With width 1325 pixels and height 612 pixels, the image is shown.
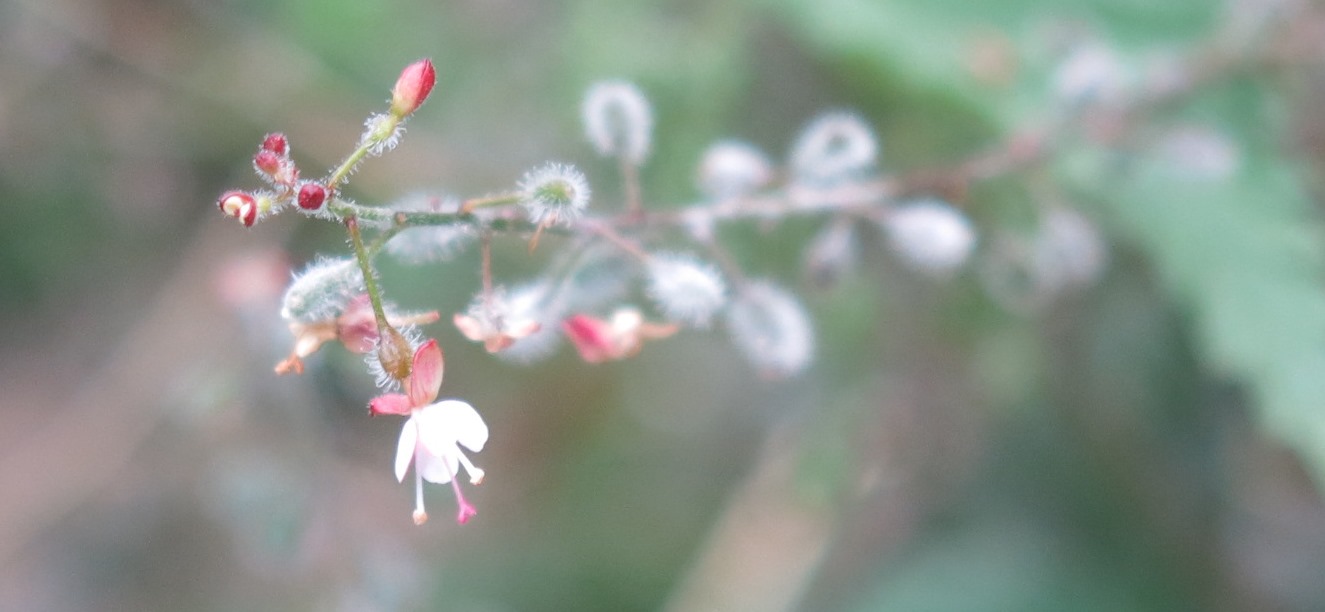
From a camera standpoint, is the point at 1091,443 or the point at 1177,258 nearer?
the point at 1177,258

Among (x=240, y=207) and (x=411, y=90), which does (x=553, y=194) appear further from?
(x=240, y=207)

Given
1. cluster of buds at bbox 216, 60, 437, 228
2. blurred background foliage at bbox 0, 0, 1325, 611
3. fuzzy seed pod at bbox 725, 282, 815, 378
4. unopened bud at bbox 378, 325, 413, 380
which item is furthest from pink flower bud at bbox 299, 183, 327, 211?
blurred background foliage at bbox 0, 0, 1325, 611

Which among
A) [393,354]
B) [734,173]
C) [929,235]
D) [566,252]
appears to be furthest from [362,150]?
[929,235]

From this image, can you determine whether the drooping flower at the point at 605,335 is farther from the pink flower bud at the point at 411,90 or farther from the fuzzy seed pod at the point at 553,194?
the pink flower bud at the point at 411,90

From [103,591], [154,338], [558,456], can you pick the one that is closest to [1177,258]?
[558,456]

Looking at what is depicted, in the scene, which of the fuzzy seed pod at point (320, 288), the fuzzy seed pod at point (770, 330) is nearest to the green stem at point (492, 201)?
the fuzzy seed pod at point (320, 288)

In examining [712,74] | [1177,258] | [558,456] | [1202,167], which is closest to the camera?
[1202,167]

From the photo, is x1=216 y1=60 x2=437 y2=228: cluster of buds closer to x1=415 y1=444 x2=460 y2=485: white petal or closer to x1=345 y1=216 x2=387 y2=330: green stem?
x1=345 y1=216 x2=387 y2=330: green stem

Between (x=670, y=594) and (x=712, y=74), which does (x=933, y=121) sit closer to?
(x=712, y=74)
